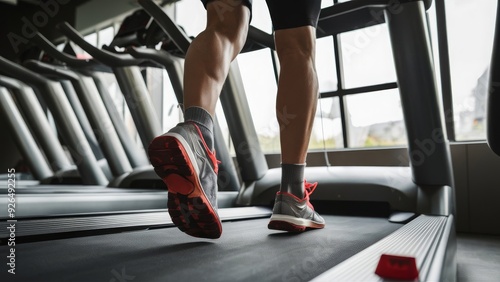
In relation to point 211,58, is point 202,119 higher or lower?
lower

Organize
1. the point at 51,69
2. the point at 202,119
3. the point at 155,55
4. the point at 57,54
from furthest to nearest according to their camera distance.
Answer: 1. the point at 51,69
2. the point at 57,54
3. the point at 155,55
4. the point at 202,119

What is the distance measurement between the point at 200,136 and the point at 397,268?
0.56 m

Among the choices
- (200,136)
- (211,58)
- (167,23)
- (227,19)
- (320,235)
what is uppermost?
(167,23)

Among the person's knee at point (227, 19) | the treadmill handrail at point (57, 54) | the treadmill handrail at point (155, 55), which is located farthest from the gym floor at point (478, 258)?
the treadmill handrail at point (57, 54)

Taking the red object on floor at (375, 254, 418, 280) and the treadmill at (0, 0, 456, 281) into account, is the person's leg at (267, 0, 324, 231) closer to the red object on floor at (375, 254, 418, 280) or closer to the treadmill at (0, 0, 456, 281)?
the treadmill at (0, 0, 456, 281)

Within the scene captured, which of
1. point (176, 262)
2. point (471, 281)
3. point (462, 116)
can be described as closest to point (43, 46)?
point (176, 262)

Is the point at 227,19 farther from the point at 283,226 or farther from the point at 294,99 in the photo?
the point at 283,226

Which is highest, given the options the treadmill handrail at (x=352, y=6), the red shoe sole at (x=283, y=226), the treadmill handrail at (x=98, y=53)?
the treadmill handrail at (x=98, y=53)

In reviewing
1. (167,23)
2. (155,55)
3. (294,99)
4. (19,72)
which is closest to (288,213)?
(294,99)

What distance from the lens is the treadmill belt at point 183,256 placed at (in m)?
0.74

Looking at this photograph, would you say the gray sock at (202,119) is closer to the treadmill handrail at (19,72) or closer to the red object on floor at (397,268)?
the red object on floor at (397,268)

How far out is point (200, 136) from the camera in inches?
39.3

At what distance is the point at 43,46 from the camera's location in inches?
123

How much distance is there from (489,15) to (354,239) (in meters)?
2.84
